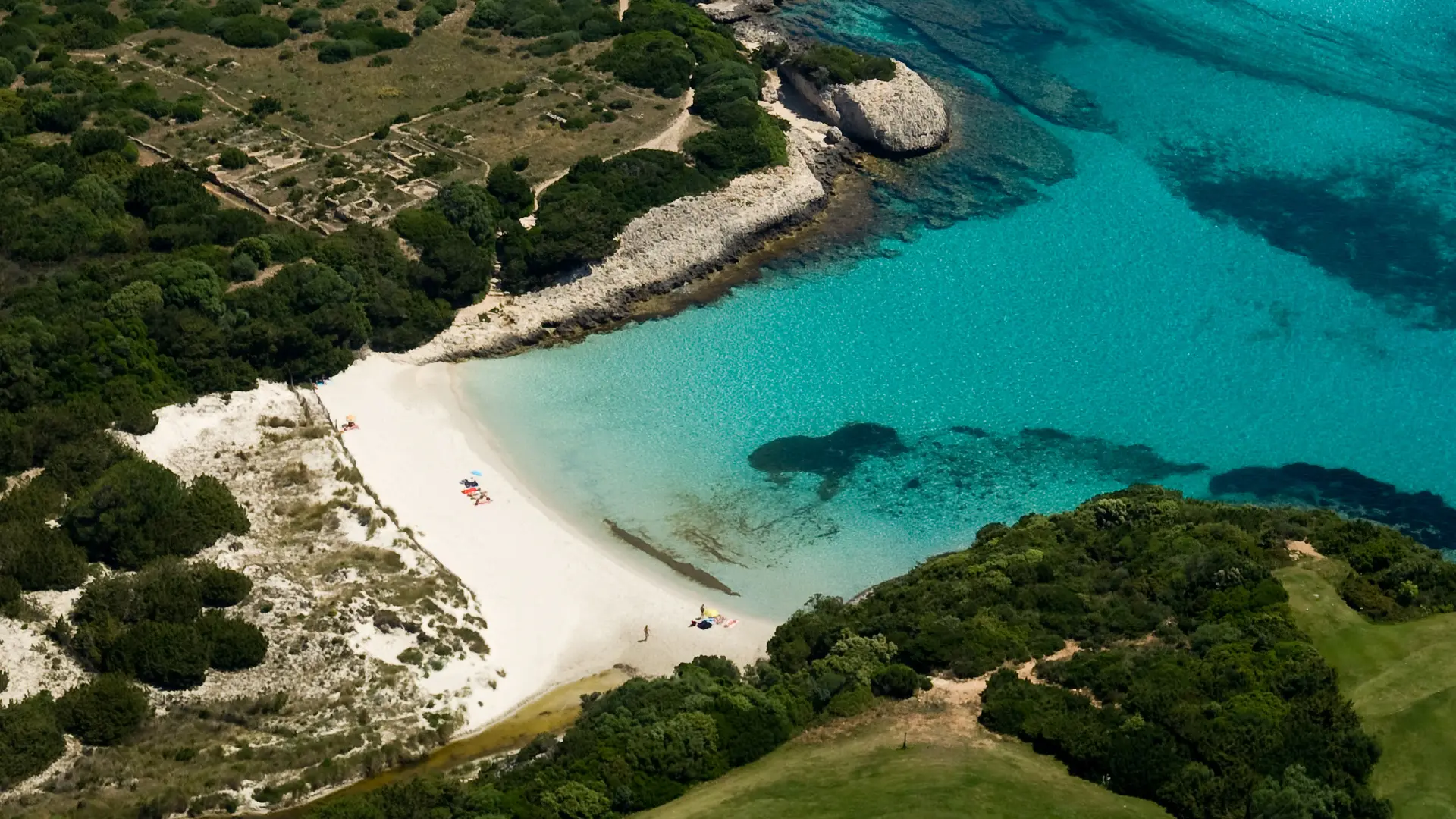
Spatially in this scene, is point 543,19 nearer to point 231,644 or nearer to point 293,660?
point 293,660

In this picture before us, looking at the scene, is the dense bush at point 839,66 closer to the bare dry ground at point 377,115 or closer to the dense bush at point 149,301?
the bare dry ground at point 377,115

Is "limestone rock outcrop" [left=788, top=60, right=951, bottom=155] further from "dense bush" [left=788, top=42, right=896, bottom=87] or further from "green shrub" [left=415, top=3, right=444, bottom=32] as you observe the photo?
"green shrub" [left=415, top=3, right=444, bottom=32]

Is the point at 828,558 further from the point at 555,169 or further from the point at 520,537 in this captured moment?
the point at 555,169

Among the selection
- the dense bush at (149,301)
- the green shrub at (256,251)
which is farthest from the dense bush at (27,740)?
the green shrub at (256,251)

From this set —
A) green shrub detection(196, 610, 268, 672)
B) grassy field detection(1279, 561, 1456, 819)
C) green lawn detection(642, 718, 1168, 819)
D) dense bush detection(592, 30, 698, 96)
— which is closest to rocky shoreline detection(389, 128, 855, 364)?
dense bush detection(592, 30, 698, 96)

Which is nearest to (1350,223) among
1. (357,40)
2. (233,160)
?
(357,40)
